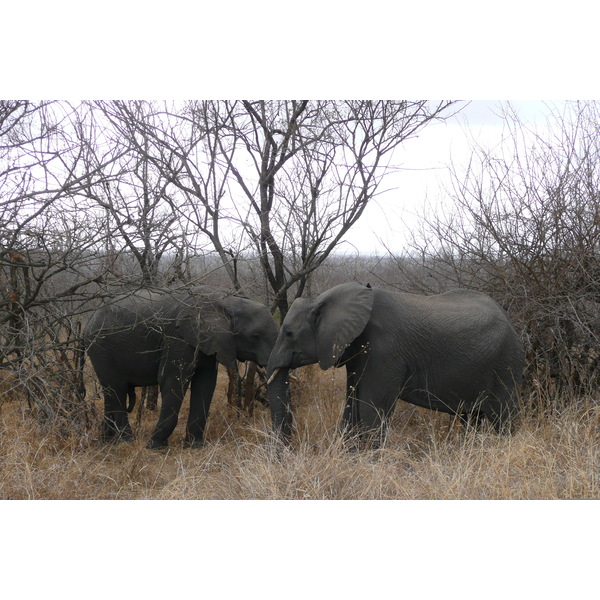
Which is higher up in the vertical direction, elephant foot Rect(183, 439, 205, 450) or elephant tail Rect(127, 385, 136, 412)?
elephant tail Rect(127, 385, 136, 412)

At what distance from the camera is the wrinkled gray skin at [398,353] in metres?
4.51

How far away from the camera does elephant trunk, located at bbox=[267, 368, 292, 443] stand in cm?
473

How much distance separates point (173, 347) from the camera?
17.3ft

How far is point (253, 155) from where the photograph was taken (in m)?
5.98

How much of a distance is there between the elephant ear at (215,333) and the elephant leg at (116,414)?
879 mm

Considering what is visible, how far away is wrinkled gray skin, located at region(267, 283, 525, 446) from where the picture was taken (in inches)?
177

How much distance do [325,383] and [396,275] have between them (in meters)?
1.42

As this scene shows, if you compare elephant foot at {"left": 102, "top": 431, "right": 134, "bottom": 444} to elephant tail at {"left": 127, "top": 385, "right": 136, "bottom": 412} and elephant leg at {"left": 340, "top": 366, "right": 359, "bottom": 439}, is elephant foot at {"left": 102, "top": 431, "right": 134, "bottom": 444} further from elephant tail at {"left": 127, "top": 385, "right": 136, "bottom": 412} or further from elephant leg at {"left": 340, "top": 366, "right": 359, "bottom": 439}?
elephant leg at {"left": 340, "top": 366, "right": 359, "bottom": 439}

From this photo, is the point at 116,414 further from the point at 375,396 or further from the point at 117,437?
the point at 375,396

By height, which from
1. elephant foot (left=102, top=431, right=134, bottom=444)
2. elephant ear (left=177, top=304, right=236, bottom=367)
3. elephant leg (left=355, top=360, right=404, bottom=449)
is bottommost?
elephant foot (left=102, top=431, right=134, bottom=444)

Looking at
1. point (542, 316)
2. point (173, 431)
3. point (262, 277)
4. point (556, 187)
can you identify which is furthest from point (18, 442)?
point (556, 187)

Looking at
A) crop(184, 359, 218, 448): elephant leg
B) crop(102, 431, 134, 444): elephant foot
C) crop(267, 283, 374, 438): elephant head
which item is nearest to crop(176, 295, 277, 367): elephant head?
crop(184, 359, 218, 448): elephant leg

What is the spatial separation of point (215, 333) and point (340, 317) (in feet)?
3.63

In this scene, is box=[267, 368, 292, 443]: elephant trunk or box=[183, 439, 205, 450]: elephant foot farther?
box=[183, 439, 205, 450]: elephant foot
